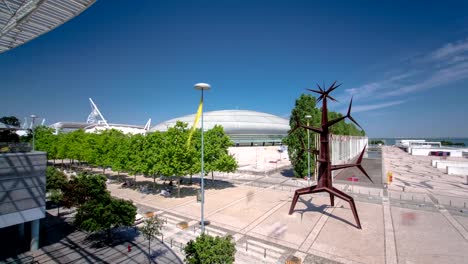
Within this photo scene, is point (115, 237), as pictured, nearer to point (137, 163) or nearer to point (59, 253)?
point (59, 253)

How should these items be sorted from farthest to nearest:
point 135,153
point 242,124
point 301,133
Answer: point 242,124, point 301,133, point 135,153

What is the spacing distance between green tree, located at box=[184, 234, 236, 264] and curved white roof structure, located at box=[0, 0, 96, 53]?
597 inches

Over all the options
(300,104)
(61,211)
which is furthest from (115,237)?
(300,104)

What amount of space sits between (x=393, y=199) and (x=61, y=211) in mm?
42212

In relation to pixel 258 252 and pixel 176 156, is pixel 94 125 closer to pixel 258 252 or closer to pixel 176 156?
pixel 176 156

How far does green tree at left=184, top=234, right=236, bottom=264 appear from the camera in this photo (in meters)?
11.9

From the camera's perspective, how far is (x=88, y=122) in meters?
182

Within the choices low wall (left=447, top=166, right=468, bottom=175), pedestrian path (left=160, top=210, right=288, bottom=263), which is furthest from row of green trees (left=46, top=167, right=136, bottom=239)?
low wall (left=447, top=166, right=468, bottom=175)

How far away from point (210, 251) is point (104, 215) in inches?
408

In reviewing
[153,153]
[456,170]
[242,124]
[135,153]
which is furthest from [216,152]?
[242,124]

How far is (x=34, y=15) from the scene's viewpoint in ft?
47.7

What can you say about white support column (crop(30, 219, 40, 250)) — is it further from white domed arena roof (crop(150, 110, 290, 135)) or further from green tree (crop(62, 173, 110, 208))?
white domed arena roof (crop(150, 110, 290, 135))

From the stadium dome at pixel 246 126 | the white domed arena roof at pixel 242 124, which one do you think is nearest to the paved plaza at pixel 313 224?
the stadium dome at pixel 246 126

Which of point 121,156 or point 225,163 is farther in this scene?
point 121,156
